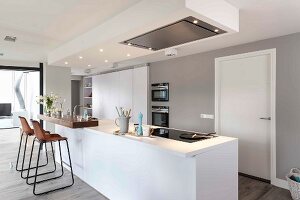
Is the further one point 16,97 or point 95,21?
point 16,97

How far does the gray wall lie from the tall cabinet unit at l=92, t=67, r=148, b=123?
1.37ft

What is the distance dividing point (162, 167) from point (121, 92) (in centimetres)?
429

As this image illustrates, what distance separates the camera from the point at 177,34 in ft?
6.95

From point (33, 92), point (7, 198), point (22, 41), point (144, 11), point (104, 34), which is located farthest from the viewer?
point (33, 92)

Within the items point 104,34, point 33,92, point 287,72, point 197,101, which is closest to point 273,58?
point 287,72

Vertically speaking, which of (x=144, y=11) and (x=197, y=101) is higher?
(x=144, y=11)

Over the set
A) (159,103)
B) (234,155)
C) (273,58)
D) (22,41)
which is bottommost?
(234,155)

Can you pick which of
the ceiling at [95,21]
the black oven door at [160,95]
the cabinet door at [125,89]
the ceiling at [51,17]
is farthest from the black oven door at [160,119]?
the ceiling at [51,17]

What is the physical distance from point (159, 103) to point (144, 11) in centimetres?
329

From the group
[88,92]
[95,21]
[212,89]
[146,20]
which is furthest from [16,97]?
[146,20]

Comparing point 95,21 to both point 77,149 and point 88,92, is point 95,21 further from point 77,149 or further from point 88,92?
point 88,92

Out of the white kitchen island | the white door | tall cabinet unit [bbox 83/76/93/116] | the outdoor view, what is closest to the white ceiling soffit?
the white kitchen island

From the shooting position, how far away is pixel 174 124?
4730 millimetres

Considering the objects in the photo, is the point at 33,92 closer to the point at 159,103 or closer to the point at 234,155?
the point at 159,103
